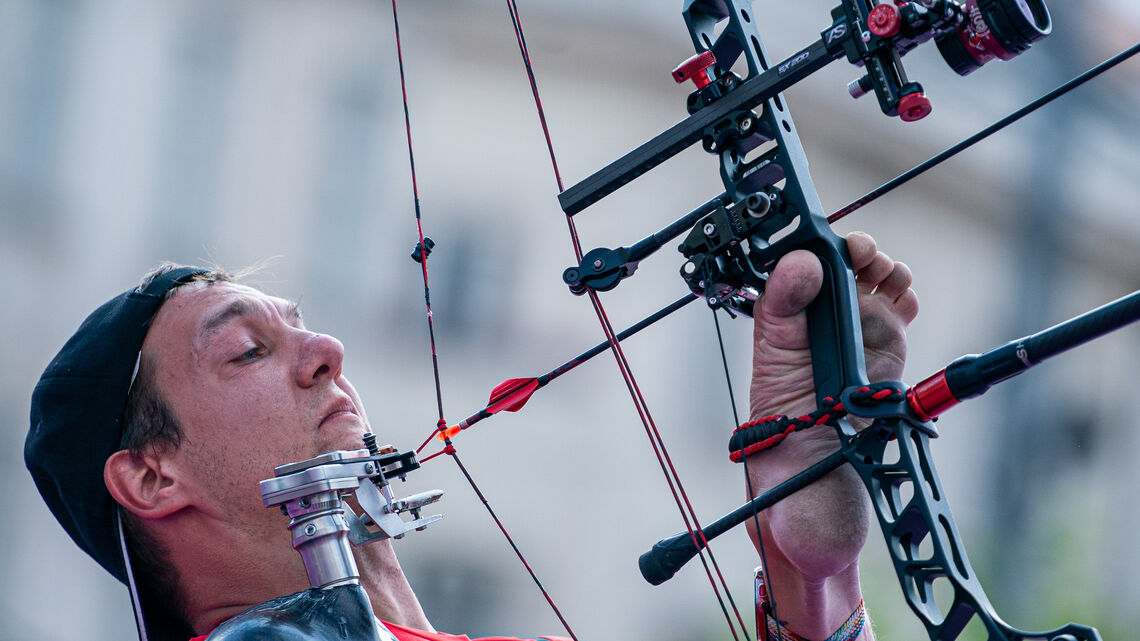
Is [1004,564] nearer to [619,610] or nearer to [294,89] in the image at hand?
[619,610]

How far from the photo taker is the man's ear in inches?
72.5

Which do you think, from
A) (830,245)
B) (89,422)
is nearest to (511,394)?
(830,245)

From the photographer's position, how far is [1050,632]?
1242 millimetres

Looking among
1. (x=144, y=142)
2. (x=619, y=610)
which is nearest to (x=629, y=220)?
(x=619, y=610)

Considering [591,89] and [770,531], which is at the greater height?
[591,89]

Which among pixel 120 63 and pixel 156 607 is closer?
pixel 156 607

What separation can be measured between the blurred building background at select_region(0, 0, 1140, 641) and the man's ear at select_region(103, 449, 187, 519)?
2063 mm

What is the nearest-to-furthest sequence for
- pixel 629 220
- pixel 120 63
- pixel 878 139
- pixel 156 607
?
1. pixel 156 607
2. pixel 120 63
3. pixel 629 220
4. pixel 878 139

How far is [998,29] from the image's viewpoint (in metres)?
1.40

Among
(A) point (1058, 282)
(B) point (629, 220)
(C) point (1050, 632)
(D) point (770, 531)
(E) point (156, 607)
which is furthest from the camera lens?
(A) point (1058, 282)

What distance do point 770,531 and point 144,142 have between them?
14.9 ft

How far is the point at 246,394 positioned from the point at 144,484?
233 mm

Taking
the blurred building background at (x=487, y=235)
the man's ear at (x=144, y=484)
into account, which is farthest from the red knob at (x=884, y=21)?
the blurred building background at (x=487, y=235)

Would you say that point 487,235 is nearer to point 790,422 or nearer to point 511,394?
point 511,394
